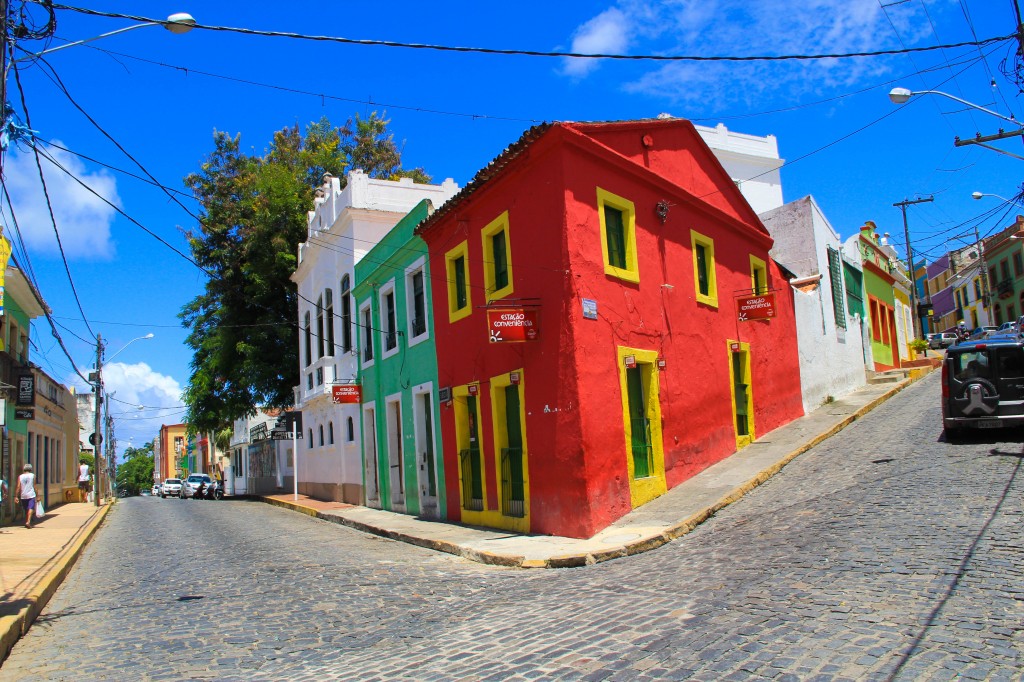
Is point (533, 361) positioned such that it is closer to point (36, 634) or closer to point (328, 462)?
point (36, 634)

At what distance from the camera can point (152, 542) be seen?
15438mm

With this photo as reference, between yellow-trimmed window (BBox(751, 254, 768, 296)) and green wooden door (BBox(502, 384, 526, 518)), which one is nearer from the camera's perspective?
green wooden door (BBox(502, 384, 526, 518))

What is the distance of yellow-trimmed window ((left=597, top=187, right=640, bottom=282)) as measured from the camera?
42.7 feet

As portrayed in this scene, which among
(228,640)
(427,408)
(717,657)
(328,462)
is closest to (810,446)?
(427,408)

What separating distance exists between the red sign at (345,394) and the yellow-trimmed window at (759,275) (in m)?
10.8

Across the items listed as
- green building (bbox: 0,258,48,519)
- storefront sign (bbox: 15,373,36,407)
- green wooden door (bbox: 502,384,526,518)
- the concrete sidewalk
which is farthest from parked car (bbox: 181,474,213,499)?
green wooden door (bbox: 502,384,526,518)

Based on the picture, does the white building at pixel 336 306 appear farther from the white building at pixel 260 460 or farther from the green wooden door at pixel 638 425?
the green wooden door at pixel 638 425

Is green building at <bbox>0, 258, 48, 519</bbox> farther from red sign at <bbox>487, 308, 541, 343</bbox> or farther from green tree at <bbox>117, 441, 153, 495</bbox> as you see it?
green tree at <bbox>117, 441, 153, 495</bbox>

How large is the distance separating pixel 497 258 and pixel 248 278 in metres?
19.3

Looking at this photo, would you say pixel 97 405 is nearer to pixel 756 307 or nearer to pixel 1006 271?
pixel 756 307

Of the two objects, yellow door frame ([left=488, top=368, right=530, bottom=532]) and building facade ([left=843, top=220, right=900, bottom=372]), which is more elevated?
building facade ([left=843, top=220, right=900, bottom=372])

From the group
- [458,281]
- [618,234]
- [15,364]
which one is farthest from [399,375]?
[15,364]

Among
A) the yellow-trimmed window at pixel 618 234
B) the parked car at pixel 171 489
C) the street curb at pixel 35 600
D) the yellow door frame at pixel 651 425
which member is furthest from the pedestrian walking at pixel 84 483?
A: the yellow-trimmed window at pixel 618 234

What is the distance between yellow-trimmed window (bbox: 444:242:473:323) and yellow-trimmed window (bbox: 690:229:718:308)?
4795mm
